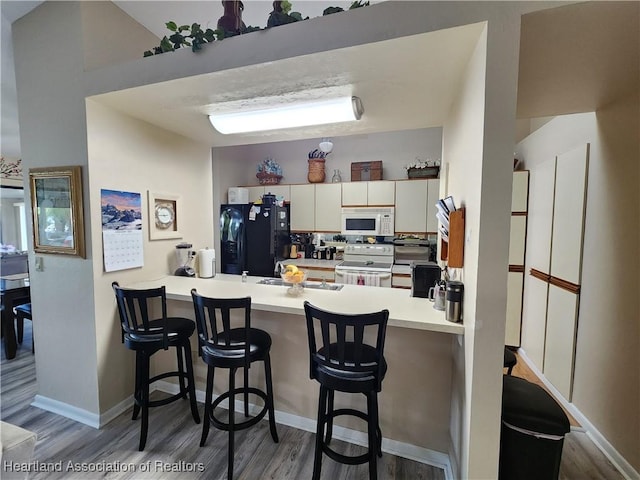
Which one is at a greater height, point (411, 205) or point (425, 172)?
point (425, 172)

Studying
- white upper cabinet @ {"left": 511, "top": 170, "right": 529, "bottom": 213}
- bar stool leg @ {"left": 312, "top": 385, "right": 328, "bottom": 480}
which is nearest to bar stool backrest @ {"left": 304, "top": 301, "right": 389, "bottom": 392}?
bar stool leg @ {"left": 312, "top": 385, "right": 328, "bottom": 480}

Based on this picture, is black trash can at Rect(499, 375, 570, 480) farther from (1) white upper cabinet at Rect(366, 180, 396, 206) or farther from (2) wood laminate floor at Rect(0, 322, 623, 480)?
(1) white upper cabinet at Rect(366, 180, 396, 206)

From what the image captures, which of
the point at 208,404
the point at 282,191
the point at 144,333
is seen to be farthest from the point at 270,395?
the point at 282,191

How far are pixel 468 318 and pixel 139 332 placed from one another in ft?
6.29

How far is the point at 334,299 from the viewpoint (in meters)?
1.89

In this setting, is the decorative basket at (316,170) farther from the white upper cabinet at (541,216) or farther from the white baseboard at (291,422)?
the white baseboard at (291,422)

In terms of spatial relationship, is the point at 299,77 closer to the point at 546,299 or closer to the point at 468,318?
the point at 468,318

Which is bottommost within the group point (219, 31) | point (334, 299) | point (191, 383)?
point (191, 383)

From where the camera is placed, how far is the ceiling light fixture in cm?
185

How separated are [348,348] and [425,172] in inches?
121

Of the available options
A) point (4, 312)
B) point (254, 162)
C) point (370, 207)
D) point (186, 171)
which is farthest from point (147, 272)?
point (254, 162)

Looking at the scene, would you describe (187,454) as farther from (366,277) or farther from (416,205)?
(416,205)

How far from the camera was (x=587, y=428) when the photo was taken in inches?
81.5

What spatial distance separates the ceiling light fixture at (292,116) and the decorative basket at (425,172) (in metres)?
2.29
